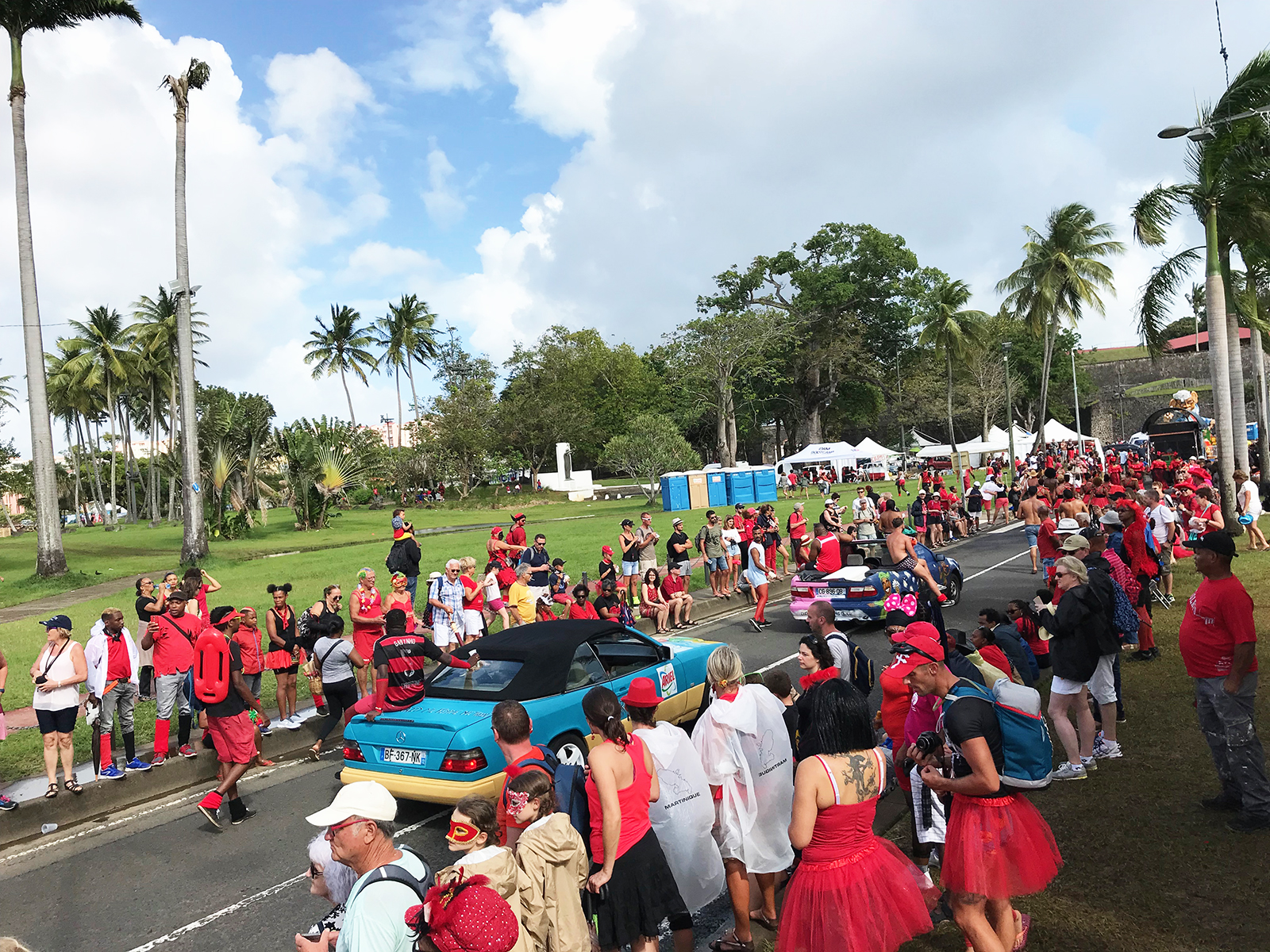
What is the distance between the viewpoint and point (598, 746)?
3.78 meters

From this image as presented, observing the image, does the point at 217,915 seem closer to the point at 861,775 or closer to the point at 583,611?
the point at 861,775

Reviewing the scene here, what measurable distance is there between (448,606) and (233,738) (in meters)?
4.66

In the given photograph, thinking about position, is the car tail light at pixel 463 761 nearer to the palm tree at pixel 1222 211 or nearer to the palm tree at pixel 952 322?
the palm tree at pixel 1222 211

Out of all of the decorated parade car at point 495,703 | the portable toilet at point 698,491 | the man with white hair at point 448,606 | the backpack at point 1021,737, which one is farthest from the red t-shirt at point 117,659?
the portable toilet at point 698,491

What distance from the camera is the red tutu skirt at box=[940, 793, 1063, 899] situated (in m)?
3.53

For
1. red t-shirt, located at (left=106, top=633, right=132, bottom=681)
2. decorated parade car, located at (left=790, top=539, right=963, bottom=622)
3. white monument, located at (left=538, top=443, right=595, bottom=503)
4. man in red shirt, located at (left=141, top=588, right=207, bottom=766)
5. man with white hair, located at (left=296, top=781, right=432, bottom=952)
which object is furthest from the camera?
white monument, located at (left=538, top=443, right=595, bottom=503)

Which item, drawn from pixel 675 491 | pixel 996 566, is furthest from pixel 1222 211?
pixel 675 491

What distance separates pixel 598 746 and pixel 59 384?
6998 cm

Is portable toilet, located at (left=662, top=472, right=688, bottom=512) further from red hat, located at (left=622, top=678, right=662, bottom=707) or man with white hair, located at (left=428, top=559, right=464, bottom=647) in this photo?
red hat, located at (left=622, top=678, right=662, bottom=707)

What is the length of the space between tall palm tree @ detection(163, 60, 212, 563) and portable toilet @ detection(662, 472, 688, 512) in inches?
803

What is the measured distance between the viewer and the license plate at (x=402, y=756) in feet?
21.1

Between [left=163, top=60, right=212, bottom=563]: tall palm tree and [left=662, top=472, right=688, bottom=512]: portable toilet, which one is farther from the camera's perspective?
[left=662, top=472, right=688, bottom=512]: portable toilet

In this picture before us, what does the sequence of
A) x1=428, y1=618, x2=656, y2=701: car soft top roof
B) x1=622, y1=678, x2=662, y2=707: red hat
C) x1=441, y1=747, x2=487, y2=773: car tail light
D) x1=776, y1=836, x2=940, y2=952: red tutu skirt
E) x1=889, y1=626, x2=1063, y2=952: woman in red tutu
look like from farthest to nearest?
1. x1=428, y1=618, x2=656, y2=701: car soft top roof
2. x1=441, y1=747, x2=487, y2=773: car tail light
3. x1=622, y1=678, x2=662, y2=707: red hat
4. x1=889, y1=626, x2=1063, y2=952: woman in red tutu
5. x1=776, y1=836, x2=940, y2=952: red tutu skirt

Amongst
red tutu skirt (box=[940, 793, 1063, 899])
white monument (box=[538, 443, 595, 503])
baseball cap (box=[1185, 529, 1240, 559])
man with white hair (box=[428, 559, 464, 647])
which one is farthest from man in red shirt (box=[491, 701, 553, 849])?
white monument (box=[538, 443, 595, 503])
